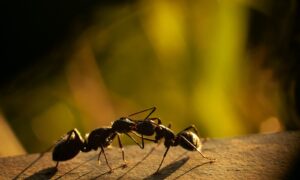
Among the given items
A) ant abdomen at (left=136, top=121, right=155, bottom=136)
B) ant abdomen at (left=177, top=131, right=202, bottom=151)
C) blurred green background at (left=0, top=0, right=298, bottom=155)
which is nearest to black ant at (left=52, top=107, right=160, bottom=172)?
ant abdomen at (left=136, top=121, right=155, bottom=136)

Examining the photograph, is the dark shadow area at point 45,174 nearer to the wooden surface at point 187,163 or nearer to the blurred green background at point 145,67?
the wooden surface at point 187,163

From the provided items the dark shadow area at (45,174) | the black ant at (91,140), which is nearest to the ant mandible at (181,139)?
the black ant at (91,140)

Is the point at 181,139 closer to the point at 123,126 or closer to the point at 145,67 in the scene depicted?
the point at 123,126

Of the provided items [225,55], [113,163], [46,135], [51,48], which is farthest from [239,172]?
[51,48]

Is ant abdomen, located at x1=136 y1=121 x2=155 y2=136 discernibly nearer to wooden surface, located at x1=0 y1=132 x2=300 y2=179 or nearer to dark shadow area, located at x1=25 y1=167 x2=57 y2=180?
wooden surface, located at x1=0 y1=132 x2=300 y2=179

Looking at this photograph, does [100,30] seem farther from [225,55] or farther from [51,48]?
[225,55]

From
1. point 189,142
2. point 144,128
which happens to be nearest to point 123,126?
point 144,128
